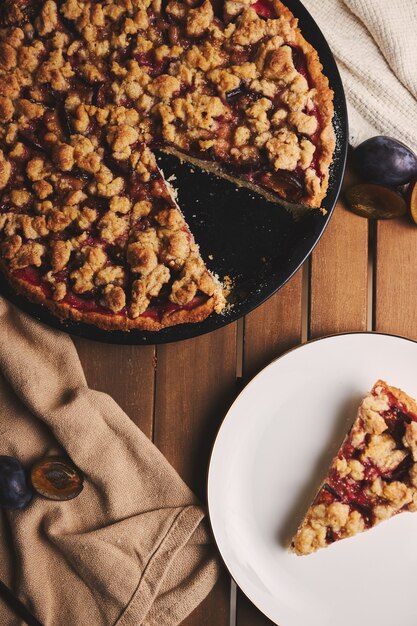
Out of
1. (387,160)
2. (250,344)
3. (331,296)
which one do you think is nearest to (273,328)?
(250,344)

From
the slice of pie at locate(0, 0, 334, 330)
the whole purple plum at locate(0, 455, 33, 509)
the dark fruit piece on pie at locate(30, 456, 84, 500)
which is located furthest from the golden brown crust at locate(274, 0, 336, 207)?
the whole purple plum at locate(0, 455, 33, 509)

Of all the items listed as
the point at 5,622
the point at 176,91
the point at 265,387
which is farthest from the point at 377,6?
the point at 5,622

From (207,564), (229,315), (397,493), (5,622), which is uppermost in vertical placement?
(229,315)

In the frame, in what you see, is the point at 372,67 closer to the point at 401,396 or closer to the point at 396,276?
the point at 396,276

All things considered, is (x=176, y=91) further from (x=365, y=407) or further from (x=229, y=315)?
(x=365, y=407)

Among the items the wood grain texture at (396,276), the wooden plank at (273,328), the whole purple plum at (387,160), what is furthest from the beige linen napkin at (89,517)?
the whole purple plum at (387,160)
